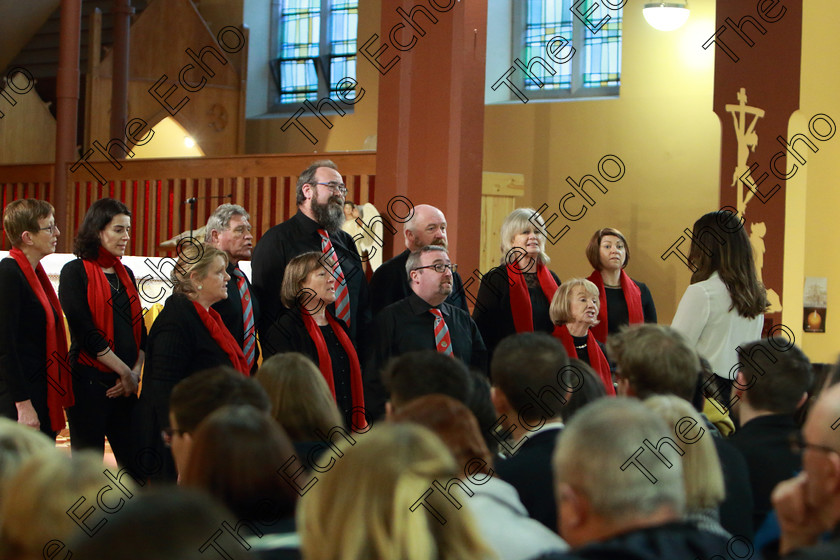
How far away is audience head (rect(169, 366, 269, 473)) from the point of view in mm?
2248

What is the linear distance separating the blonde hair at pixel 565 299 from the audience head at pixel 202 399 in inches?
86.9

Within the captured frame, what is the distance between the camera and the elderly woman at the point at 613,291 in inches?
183

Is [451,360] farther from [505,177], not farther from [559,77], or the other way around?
[559,77]

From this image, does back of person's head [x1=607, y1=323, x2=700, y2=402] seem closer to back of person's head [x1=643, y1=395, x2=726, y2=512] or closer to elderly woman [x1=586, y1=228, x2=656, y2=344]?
back of person's head [x1=643, y1=395, x2=726, y2=512]

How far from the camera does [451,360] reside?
101 inches

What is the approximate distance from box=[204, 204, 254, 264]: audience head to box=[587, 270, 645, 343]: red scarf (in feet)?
5.25

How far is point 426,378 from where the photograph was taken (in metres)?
2.51

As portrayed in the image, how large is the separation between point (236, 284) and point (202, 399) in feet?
5.73

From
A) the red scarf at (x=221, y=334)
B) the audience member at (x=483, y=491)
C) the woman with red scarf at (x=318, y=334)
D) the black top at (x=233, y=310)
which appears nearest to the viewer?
the audience member at (x=483, y=491)

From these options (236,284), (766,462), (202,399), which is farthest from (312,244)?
(766,462)

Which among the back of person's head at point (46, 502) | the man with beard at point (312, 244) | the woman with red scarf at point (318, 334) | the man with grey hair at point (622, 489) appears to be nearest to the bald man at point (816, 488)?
the man with grey hair at point (622, 489)

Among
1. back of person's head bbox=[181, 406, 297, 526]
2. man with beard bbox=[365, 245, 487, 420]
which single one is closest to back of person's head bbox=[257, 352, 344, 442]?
back of person's head bbox=[181, 406, 297, 526]

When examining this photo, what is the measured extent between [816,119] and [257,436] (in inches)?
276

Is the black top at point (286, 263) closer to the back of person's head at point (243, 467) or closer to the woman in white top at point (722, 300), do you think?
the woman in white top at point (722, 300)
